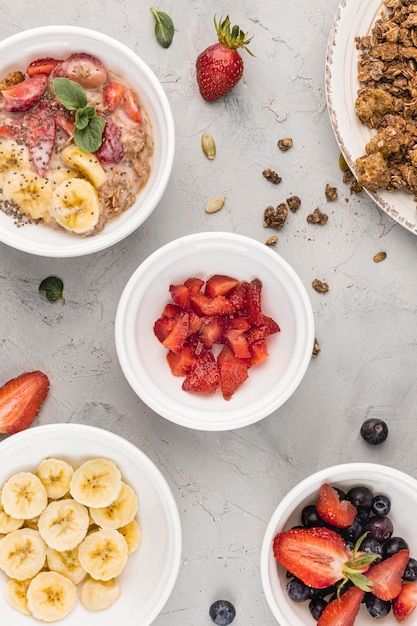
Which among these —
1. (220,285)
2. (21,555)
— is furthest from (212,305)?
(21,555)

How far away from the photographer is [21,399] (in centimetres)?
185

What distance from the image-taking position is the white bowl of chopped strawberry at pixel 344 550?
5.51ft

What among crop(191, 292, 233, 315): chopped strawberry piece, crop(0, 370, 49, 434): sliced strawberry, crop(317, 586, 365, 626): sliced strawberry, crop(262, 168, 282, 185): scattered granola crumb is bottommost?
crop(317, 586, 365, 626): sliced strawberry

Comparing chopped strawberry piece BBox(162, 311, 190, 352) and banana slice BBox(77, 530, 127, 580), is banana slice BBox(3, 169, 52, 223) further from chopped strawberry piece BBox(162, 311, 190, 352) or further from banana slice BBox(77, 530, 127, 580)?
banana slice BBox(77, 530, 127, 580)

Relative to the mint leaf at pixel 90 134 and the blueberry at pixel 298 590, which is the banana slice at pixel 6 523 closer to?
the blueberry at pixel 298 590

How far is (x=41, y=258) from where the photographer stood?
1901 mm

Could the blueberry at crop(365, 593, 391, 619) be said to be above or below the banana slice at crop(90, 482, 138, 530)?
below

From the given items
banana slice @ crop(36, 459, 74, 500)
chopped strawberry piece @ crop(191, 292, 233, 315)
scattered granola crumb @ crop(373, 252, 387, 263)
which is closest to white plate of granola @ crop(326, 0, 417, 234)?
scattered granola crumb @ crop(373, 252, 387, 263)

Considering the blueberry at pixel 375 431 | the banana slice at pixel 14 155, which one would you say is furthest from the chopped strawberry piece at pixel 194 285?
the blueberry at pixel 375 431

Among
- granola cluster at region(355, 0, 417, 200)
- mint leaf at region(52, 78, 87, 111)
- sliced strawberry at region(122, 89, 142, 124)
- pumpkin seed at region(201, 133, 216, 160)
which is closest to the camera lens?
mint leaf at region(52, 78, 87, 111)

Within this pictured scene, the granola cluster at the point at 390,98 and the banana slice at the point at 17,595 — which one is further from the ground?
the granola cluster at the point at 390,98

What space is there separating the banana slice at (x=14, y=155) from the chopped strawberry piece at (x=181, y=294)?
0.42 metres

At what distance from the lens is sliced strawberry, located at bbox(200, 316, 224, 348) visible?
69.1 inches

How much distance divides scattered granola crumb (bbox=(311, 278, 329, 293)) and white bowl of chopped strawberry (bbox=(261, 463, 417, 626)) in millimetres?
447
